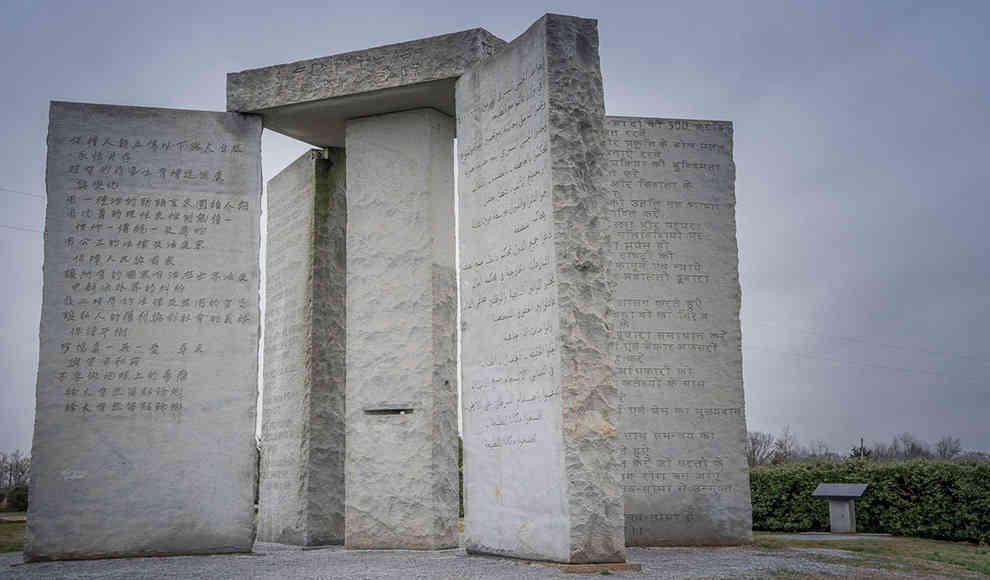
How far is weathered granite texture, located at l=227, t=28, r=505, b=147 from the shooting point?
31.1ft

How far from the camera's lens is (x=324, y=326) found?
35.8 ft

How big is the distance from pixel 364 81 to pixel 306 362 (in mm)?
3404

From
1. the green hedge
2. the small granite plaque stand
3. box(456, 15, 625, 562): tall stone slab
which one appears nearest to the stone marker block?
the small granite plaque stand

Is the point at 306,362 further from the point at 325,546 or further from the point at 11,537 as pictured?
the point at 11,537

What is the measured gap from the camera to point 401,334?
9766 millimetres

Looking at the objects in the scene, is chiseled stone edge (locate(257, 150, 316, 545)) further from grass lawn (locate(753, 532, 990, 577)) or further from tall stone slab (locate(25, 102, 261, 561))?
grass lawn (locate(753, 532, 990, 577))

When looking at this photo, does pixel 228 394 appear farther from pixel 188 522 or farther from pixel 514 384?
pixel 514 384

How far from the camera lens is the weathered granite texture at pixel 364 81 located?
948 cm

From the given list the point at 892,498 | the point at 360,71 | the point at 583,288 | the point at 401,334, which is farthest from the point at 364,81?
the point at 892,498

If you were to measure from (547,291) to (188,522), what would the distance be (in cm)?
425

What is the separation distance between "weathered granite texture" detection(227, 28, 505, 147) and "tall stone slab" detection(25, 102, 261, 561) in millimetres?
649

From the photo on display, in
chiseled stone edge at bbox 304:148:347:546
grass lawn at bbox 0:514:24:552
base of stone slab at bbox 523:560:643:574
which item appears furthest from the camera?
chiseled stone edge at bbox 304:148:347:546

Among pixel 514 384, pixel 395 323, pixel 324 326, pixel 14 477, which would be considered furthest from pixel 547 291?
pixel 14 477

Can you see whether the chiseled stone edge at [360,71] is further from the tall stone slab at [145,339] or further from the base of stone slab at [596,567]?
the base of stone slab at [596,567]
